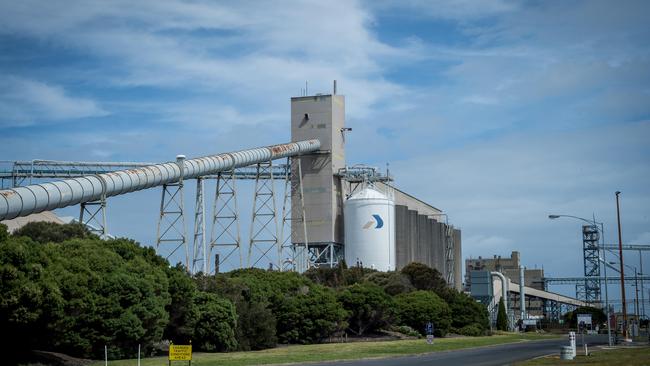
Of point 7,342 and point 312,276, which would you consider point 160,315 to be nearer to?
point 7,342

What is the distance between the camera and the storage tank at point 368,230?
117000 millimetres

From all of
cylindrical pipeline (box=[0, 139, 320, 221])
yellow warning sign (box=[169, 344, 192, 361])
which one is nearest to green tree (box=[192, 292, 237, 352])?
cylindrical pipeline (box=[0, 139, 320, 221])

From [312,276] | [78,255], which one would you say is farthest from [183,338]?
[312,276]

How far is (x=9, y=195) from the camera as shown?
188ft

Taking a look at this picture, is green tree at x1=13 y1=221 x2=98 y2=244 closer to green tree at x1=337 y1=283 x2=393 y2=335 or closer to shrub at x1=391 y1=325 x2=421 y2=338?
green tree at x1=337 y1=283 x2=393 y2=335

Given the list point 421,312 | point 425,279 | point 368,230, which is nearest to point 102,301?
point 421,312

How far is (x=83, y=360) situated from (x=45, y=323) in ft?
→ 18.5

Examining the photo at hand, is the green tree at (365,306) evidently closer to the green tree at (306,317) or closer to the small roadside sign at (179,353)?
the green tree at (306,317)

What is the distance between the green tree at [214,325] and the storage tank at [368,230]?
176 ft

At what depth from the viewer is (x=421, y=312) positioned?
303 feet

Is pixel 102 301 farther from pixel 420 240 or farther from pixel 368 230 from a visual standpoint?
pixel 420 240

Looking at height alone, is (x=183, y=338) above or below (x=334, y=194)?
below

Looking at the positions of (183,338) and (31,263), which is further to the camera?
(183,338)

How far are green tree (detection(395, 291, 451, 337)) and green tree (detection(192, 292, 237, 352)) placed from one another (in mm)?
30626
